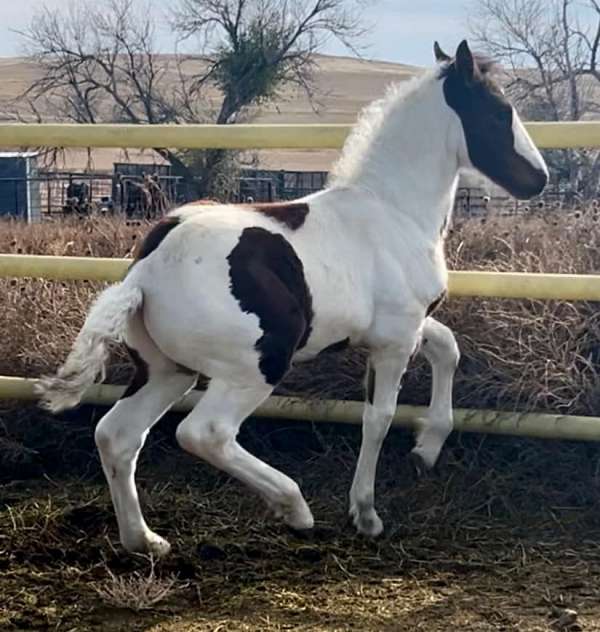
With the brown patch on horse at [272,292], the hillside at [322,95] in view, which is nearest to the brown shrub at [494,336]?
the brown patch on horse at [272,292]

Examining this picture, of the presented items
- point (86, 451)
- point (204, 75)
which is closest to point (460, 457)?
point (86, 451)

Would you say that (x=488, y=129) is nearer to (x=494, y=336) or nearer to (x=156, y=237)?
(x=494, y=336)

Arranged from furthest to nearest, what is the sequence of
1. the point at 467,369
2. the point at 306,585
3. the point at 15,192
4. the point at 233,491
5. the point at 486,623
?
the point at 15,192 → the point at 467,369 → the point at 233,491 → the point at 306,585 → the point at 486,623

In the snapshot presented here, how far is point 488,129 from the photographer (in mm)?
4480

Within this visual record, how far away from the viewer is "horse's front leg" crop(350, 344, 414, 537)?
4.25m

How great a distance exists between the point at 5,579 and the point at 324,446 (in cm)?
167

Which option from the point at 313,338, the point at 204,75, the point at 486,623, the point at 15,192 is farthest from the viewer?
the point at 204,75

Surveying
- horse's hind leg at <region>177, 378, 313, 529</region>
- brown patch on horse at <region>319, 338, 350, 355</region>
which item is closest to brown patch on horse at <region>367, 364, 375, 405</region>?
brown patch on horse at <region>319, 338, 350, 355</region>

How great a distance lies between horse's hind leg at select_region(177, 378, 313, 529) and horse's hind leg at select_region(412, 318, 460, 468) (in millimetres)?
888

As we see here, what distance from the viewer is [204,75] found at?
31.8 metres

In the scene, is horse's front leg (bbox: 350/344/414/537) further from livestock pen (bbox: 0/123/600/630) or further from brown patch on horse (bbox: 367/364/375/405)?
livestock pen (bbox: 0/123/600/630)

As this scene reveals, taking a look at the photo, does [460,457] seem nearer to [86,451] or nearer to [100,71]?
[86,451]

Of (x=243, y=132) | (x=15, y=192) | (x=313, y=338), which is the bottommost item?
(x=15, y=192)

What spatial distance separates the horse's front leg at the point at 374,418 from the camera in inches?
167
